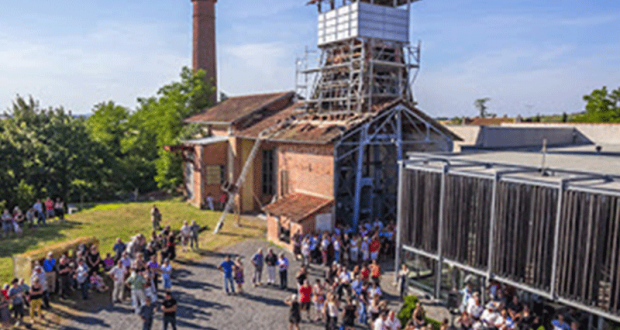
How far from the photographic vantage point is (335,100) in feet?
84.8

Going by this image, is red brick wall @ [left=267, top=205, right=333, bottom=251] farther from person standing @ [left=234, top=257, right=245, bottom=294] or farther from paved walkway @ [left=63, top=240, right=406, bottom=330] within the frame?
person standing @ [left=234, top=257, right=245, bottom=294]

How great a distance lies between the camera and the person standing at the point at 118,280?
49.8 ft

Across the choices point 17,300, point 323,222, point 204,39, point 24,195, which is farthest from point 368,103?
point 204,39

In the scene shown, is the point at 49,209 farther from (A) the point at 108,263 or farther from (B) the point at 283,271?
(B) the point at 283,271

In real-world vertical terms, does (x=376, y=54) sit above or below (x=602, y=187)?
above

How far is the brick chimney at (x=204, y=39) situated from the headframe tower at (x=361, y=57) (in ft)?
74.0

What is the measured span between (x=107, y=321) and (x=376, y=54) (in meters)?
18.9

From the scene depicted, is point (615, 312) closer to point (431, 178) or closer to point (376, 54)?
point (431, 178)

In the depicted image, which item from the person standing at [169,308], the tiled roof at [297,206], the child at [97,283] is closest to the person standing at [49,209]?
the child at [97,283]

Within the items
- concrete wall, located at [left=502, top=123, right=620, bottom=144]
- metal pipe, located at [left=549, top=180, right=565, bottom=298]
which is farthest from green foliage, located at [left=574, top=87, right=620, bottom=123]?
metal pipe, located at [left=549, top=180, right=565, bottom=298]

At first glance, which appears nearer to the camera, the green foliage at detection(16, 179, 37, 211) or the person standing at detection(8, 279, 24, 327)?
the person standing at detection(8, 279, 24, 327)

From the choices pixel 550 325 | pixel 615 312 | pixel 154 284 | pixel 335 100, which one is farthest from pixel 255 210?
pixel 615 312

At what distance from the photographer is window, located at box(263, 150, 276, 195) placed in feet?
98.6

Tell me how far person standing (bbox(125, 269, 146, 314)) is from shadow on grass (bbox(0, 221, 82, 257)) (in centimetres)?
926
